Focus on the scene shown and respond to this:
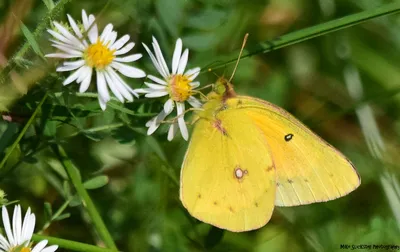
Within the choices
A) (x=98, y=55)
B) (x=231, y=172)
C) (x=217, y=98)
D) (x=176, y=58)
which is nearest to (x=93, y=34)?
(x=98, y=55)

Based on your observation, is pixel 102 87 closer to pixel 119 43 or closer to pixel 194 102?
pixel 119 43

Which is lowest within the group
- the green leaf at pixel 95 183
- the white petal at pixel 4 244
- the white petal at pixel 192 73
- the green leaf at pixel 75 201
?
the white petal at pixel 4 244

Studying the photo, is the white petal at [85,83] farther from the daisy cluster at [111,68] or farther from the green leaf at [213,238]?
the green leaf at [213,238]

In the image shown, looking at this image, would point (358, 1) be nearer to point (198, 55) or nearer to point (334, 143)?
point (334, 143)

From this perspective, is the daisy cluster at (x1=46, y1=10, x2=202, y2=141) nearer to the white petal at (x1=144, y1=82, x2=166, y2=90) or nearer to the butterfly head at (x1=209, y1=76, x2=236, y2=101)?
the white petal at (x1=144, y1=82, x2=166, y2=90)

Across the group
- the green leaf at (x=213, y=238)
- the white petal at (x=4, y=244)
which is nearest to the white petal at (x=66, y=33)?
the white petal at (x=4, y=244)
